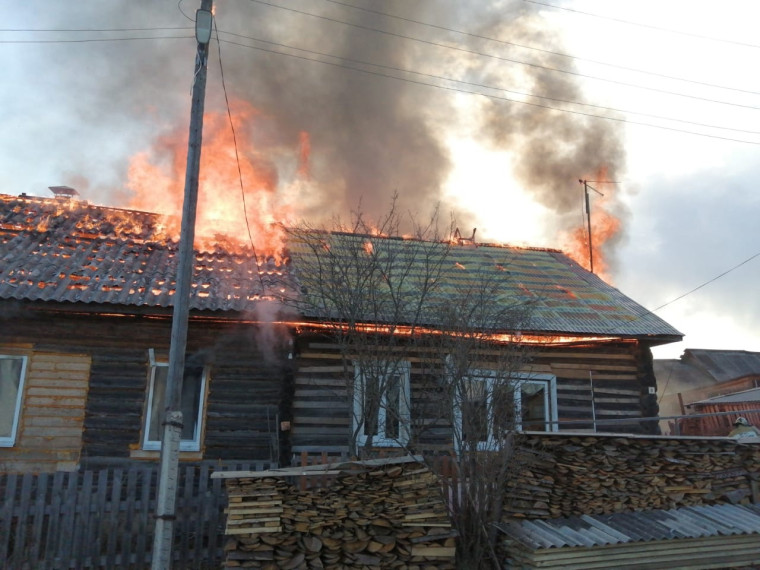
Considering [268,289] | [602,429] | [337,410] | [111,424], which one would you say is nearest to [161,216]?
[268,289]

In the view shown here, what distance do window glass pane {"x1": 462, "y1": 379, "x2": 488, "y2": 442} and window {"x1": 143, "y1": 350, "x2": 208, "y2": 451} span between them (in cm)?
494

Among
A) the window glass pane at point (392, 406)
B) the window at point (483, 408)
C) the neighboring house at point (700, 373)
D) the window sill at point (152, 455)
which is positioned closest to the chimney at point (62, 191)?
the window sill at point (152, 455)

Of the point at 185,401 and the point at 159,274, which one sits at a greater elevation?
the point at 159,274

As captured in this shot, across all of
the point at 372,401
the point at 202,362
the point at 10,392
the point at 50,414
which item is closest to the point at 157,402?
the point at 202,362

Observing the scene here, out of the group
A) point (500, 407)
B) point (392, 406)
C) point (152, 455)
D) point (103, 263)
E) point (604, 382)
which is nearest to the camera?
point (500, 407)

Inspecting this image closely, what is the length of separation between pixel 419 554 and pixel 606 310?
8.45m

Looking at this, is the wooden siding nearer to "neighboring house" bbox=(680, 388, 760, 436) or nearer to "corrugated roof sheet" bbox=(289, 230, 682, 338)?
"corrugated roof sheet" bbox=(289, 230, 682, 338)

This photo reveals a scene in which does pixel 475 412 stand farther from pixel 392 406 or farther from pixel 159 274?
pixel 159 274

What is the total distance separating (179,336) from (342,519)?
2.63 m

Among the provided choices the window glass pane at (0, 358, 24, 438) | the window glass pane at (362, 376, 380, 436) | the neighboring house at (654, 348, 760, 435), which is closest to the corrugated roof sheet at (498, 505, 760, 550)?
the window glass pane at (362, 376, 380, 436)

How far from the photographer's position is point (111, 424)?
32.7 feet

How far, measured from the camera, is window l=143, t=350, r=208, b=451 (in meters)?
10.1

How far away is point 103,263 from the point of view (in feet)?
37.1

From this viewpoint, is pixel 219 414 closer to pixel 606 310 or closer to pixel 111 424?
pixel 111 424
